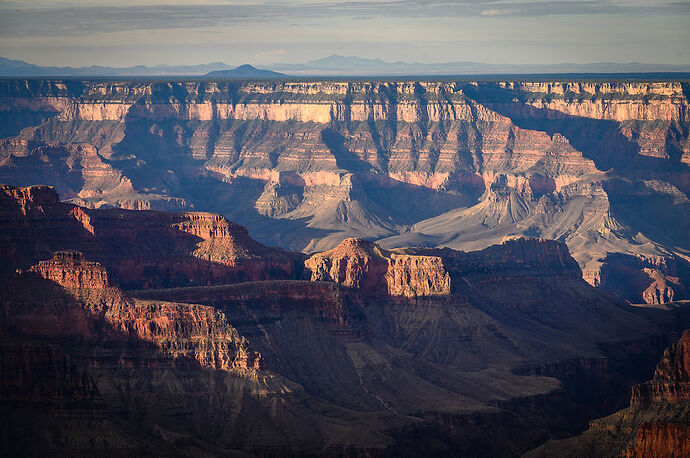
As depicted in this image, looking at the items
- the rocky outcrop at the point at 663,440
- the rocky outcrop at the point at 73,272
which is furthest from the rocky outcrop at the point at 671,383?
the rocky outcrop at the point at 73,272

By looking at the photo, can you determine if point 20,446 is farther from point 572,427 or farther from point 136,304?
point 572,427

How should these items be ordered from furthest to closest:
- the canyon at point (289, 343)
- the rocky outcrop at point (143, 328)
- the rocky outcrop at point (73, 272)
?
the rocky outcrop at point (73, 272), the rocky outcrop at point (143, 328), the canyon at point (289, 343)

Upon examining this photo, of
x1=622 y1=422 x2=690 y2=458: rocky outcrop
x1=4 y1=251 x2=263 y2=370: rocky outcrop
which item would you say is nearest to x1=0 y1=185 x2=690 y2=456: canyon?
x1=4 y1=251 x2=263 y2=370: rocky outcrop

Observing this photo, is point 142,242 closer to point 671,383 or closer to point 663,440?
point 671,383

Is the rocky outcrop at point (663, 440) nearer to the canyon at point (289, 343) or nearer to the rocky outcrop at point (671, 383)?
the canyon at point (289, 343)

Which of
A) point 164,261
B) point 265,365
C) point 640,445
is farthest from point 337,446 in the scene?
point 164,261
